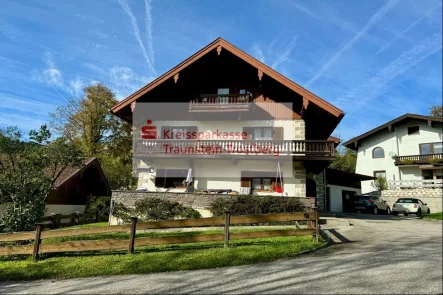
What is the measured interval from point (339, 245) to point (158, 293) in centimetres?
542

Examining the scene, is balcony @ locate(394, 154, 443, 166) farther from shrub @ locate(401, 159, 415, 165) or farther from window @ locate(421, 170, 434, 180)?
window @ locate(421, 170, 434, 180)

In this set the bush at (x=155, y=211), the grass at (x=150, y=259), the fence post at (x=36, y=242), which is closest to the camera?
the grass at (x=150, y=259)

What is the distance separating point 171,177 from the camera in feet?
66.8

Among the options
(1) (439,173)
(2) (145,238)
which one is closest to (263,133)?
(2) (145,238)

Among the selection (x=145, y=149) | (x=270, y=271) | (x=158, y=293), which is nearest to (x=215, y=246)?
(x=270, y=271)

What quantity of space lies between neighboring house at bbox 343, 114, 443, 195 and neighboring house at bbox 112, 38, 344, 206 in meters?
18.0

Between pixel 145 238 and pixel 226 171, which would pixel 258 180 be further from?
pixel 145 238

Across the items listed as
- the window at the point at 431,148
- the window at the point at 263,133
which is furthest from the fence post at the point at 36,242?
the window at the point at 431,148

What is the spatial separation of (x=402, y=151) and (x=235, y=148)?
1010 inches

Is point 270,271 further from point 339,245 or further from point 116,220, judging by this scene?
point 116,220

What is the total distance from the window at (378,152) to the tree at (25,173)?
1346 inches

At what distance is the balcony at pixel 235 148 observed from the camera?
1861cm

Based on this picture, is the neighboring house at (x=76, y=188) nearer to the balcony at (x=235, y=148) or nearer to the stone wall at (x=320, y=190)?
the balcony at (x=235, y=148)

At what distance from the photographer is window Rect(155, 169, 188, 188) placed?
20.3 meters
